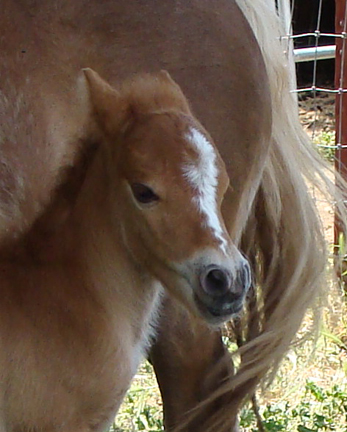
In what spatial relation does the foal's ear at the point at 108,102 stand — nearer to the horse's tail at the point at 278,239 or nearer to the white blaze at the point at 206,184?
the white blaze at the point at 206,184

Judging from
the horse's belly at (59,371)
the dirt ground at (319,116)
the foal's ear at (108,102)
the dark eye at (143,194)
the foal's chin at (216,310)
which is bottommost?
the dirt ground at (319,116)

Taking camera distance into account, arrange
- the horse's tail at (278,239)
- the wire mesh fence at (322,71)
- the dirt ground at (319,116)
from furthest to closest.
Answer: the dirt ground at (319,116) → the wire mesh fence at (322,71) → the horse's tail at (278,239)

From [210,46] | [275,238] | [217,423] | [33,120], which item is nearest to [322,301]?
[275,238]

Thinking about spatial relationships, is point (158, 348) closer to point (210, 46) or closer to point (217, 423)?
point (217, 423)

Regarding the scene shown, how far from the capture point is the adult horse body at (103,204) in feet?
6.59

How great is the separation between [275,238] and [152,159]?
98cm

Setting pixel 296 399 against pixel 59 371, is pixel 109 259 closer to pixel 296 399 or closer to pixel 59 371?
pixel 59 371

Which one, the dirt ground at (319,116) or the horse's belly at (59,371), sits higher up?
the horse's belly at (59,371)

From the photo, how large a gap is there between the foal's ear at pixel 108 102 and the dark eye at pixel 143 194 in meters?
0.17

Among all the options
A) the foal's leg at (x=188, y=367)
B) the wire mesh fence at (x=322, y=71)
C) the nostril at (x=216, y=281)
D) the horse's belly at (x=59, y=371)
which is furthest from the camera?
the wire mesh fence at (x=322, y=71)

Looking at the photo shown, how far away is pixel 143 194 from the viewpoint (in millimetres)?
1922

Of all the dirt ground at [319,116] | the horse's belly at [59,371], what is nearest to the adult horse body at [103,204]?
the horse's belly at [59,371]

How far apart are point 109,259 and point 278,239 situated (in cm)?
80

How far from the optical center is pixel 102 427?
7.10 feet
